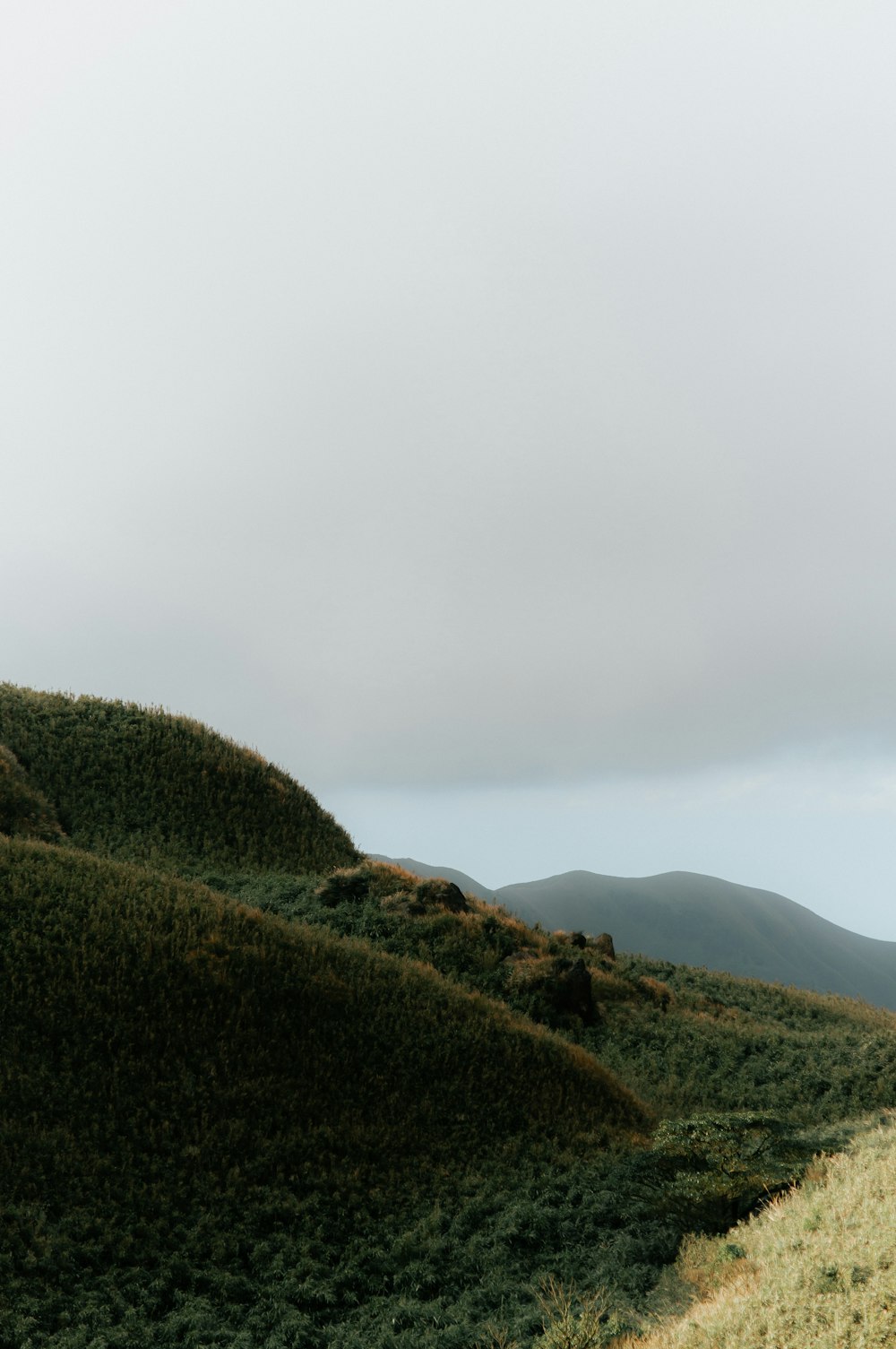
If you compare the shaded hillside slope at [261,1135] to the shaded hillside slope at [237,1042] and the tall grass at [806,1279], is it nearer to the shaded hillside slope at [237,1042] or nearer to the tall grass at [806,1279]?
the shaded hillside slope at [237,1042]

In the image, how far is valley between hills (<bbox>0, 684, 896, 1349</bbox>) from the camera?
410 inches

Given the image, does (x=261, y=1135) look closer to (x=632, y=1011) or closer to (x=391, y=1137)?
(x=391, y=1137)

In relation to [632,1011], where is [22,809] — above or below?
above

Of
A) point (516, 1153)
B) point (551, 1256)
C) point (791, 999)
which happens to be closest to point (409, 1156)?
point (516, 1153)

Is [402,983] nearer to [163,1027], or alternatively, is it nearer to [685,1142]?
[163,1027]

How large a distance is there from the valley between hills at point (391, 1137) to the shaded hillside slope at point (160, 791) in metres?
4.94

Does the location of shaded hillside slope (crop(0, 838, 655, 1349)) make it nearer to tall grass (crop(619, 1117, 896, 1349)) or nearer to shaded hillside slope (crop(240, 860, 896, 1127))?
tall grass (crop(619, 1117, 896, 1349))

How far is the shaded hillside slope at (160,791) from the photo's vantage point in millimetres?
33438

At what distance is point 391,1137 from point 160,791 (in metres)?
24.7

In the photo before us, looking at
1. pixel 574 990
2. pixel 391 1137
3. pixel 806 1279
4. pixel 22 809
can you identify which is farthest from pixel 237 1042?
pixel 22 809

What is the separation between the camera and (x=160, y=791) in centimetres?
3678

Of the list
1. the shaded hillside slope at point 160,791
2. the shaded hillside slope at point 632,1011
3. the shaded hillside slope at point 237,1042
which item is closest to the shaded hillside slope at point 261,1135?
the shaded hillside slope at point 237,1042

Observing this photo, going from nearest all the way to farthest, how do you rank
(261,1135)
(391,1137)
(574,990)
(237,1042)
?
(261,1135)
(391,1137)
(237,1042)
(574,990)

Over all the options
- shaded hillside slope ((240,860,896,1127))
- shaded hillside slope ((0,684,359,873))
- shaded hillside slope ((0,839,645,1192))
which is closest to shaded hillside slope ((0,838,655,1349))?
shaded hillside slope ((0,839,645,1192))
